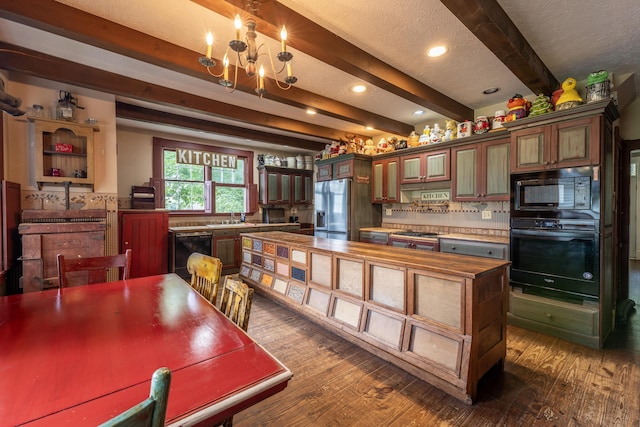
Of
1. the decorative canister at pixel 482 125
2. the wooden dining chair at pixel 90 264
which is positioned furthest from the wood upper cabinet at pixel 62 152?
the decorative canister at pixel 482 125

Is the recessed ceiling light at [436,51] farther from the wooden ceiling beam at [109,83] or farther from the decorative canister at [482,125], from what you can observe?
the wooden ceiling beam at [109,83]

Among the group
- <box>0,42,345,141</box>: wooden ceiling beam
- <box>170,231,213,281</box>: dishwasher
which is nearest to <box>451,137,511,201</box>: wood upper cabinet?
<box>0,42,345,141</box>: wooden ceiling beam

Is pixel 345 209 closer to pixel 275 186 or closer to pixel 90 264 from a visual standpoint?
pixel 275 186

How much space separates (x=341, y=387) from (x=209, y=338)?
1.21 m

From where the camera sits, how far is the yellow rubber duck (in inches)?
103

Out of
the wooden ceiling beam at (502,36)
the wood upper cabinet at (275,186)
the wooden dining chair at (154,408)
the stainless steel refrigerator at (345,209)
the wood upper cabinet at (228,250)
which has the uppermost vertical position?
the wooden ceiling beam at (502,36)

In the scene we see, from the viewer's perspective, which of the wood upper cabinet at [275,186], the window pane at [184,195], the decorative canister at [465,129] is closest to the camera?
the decorative canister at [465,129]

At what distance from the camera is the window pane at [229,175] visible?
5659mm

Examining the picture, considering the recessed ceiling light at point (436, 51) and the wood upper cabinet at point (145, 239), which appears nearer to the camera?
the recessed ceiling light at point (436, 51)

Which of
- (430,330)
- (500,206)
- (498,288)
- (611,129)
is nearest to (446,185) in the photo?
(500,206)

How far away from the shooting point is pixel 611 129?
8.95ft

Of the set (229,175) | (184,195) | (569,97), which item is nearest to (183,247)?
(184,195)

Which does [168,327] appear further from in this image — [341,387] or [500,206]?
[500,206]

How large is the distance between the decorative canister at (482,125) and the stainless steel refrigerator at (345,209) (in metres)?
1.92
